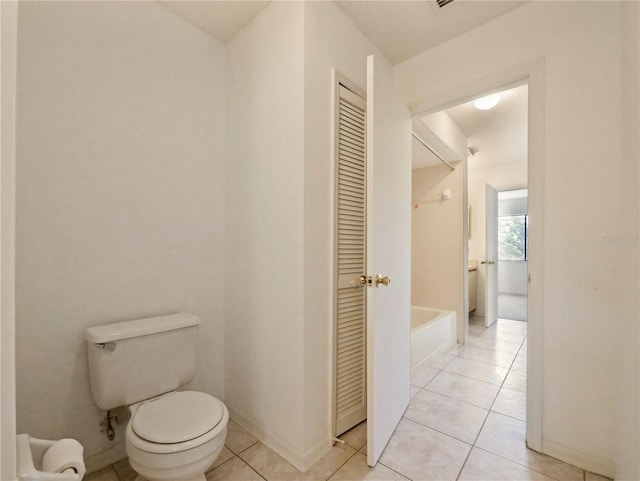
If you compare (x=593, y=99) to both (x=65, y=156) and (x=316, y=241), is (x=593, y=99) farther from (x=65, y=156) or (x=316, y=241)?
(x=65, y=156)

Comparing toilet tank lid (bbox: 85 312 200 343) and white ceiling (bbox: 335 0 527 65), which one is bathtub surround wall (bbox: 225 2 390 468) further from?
toilet tank lid (bbox: 85 312 200 343)

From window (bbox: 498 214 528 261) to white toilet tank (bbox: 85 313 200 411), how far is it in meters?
7.36

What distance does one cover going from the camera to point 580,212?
1362mm

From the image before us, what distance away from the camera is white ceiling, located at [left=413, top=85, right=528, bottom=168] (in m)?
2.71

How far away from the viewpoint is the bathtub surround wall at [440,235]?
3148 mm

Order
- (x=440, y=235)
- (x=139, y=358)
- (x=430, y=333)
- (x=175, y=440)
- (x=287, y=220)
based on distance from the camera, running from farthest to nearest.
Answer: (x=440, y=235)
(x=430, y=333)
(x=287, y=220)
(x=139, y=358)
(x=175, y=440)

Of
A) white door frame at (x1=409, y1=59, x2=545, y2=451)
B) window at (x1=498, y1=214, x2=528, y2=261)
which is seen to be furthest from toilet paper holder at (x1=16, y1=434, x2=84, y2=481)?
window at (x1=498, y1=214, x2=528, y2=261)

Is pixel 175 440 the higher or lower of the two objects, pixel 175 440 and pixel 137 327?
the lower

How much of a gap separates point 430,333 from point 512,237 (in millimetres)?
5510

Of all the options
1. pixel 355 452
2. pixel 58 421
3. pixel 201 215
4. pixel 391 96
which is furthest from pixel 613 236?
pixel 58 421

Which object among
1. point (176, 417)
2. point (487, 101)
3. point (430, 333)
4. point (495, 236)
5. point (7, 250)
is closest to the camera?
point (7, 250)

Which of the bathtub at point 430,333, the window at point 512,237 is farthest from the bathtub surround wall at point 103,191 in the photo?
the window at point 512,237

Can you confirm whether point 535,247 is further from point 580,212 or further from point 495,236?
point 495,236

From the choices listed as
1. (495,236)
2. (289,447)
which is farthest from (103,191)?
(495,236)
